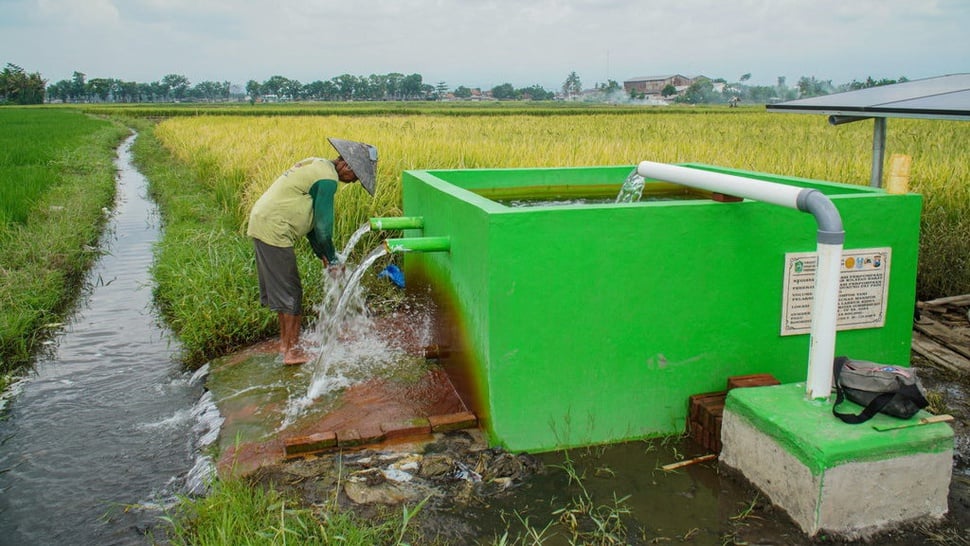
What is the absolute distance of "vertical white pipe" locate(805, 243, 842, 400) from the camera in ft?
8.62

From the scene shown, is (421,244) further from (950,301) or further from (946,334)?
(950,301)

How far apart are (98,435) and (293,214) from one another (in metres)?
1.59

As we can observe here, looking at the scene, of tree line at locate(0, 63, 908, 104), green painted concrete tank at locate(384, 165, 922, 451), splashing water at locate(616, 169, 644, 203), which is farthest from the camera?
tree line at locate(0, 63, 908, 104)

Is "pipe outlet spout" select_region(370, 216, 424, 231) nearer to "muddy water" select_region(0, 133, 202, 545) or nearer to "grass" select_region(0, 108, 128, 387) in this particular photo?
"muddy water" select_region(0, 133, 202, 545)

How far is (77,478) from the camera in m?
3.34

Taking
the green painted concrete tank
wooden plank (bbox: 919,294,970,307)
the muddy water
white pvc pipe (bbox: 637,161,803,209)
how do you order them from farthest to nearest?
1. wooden plank (bbox: 919,294,970,307)
2. the green painted concrete tank
3. the muddy water
4. white pvc pipe (bbox: 637,161,803,209)

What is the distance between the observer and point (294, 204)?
174 inches

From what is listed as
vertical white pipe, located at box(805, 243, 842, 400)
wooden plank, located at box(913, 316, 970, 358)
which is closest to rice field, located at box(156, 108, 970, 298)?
wooden plank, located at box(913, 316, 970, 358)

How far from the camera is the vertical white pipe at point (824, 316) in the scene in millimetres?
2627

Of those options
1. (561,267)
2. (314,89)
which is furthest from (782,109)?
(314,89)

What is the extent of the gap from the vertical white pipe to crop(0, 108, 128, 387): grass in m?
4.60

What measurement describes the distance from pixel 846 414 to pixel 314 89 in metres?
117

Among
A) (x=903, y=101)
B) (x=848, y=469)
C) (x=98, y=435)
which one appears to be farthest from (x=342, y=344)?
(x=903, y=101)

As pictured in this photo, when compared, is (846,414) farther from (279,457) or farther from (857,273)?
(279,457)
